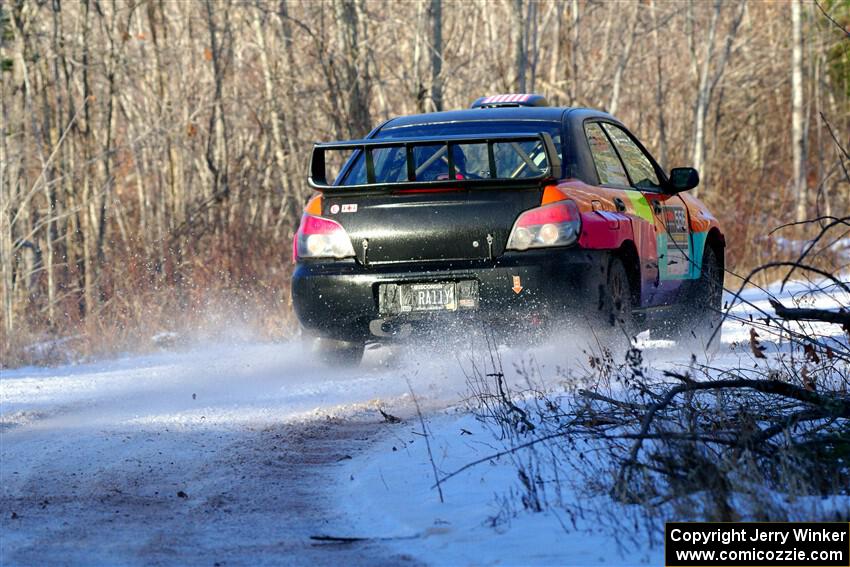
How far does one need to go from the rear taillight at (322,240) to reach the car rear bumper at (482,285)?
6 cm

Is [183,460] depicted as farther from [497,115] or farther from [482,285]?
[497,115]

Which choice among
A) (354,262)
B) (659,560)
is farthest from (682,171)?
(659,560)

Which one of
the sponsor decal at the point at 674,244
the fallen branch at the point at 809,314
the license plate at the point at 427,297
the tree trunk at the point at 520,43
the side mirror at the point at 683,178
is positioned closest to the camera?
the fallen branch at the point at 809,314

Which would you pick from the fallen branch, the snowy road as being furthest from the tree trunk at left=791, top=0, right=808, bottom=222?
the fallen branch

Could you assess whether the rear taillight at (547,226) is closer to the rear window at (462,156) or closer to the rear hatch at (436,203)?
the rear hatch at (436,203)

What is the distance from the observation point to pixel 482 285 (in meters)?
8.07

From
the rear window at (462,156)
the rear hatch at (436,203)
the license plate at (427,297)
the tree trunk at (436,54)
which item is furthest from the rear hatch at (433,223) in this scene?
the tree trunk at (436,54)

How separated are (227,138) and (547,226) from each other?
14.2m

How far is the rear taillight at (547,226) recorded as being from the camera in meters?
8.02

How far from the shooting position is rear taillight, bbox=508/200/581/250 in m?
8.02

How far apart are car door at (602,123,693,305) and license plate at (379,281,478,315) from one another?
6.03 ft

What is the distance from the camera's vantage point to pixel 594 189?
27.8 feet

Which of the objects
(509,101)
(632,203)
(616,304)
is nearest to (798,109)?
(509,101)

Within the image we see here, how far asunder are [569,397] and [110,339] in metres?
6.86
